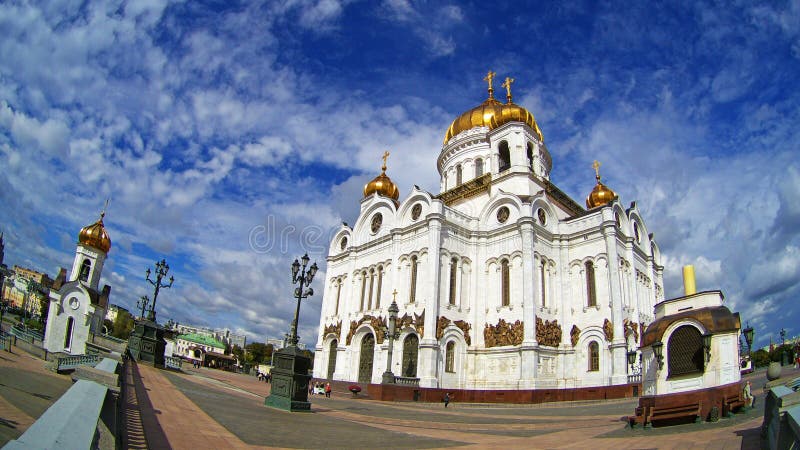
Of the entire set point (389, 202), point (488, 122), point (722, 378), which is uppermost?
point (488, 122)

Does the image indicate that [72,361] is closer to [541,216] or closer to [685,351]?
[685,351]

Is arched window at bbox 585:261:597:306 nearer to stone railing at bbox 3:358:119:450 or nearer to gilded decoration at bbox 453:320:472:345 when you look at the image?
gilded decoration at bbox 453:320:472:345

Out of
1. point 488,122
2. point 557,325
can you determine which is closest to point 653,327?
point 557,325

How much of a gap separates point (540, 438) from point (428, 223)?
743 inches

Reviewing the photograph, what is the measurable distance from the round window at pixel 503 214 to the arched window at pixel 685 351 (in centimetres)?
1672

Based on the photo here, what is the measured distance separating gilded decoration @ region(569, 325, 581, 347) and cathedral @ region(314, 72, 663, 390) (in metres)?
0.06

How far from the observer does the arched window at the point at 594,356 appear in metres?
24.2

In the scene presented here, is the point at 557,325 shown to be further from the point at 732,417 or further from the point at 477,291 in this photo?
the point at 732,417

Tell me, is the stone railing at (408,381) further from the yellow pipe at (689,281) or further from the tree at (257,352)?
the tree at (257,352)

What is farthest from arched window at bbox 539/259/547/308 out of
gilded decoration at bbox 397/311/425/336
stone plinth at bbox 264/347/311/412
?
stone plinth at bbox 264/347/311/412

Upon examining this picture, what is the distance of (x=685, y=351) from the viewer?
11.6m

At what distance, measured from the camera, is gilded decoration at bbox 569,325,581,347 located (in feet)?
83.1

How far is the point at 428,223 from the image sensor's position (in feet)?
88.8

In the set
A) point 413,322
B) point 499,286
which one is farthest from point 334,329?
point 499,286
